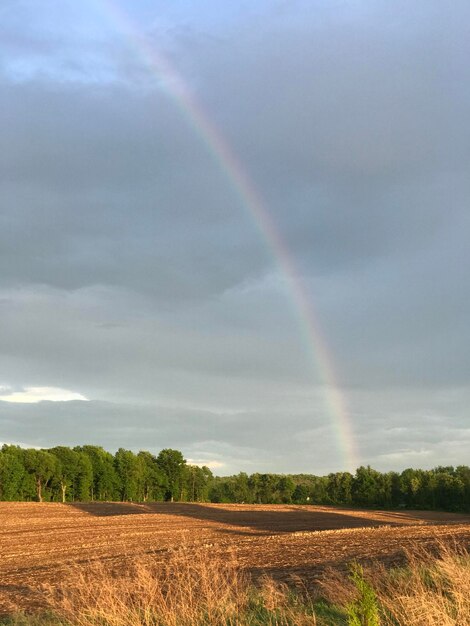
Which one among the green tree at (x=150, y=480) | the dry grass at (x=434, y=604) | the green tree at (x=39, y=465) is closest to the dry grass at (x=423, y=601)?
the dry grass at (x=434, y=604)

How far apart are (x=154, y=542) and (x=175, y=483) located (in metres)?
92.3

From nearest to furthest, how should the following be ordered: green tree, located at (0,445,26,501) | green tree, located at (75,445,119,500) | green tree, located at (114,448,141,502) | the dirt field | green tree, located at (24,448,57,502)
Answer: the dirt field → green tree, located at (0,445,26,501) → green tree, located at (24,448,57,502) → green tree, located at (75,445,119,500) → green tree, located at (114,448,141,502)

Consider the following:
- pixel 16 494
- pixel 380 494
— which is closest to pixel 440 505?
pixel 380 494

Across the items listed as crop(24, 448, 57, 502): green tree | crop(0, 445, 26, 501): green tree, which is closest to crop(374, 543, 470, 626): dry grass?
crop(0, 445, 26, 501): green tree

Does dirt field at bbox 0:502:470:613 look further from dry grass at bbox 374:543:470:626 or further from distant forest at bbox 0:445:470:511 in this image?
distant forest at bbox 0:445:470:511

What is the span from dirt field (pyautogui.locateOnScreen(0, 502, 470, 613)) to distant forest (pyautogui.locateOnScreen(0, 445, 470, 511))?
3820cm

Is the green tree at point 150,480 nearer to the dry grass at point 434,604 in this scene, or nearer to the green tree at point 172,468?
the green tree at point 172,468

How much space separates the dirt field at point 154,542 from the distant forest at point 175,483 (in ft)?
125

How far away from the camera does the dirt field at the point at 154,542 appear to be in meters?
23.8

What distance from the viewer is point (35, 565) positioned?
2814cm

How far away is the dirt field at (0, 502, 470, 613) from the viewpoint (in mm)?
23755

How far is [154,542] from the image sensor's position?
3775 cm

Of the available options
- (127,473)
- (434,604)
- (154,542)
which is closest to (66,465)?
(127,473)

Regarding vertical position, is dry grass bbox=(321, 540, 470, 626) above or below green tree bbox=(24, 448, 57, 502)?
below
